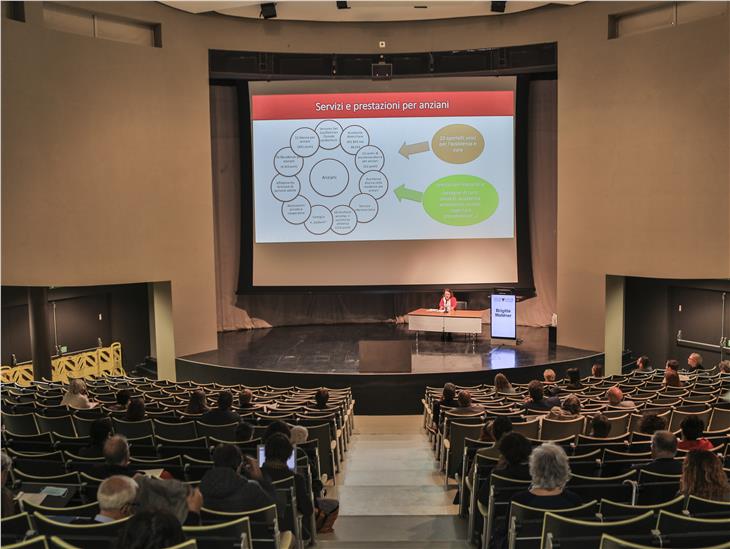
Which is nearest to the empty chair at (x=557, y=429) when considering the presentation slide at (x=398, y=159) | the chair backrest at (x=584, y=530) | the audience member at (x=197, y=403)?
the chair backrest at (x=584, y=530)

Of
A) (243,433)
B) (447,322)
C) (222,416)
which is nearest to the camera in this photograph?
(243,433)

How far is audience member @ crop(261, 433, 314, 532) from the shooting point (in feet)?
16.0

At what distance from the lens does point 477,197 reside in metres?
15.4

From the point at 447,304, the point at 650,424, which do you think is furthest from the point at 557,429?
the point at 447,304

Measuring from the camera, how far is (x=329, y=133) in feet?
50.6

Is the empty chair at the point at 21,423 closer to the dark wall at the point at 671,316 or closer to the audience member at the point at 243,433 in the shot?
the audience member at the point at 243,433

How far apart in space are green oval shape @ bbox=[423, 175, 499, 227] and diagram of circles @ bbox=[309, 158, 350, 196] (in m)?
1.79

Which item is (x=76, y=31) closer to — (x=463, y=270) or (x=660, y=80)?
(x=463, y=270)

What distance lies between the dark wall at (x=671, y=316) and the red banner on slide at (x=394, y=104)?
4.91 m

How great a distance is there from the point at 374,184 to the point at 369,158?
0.56 metres

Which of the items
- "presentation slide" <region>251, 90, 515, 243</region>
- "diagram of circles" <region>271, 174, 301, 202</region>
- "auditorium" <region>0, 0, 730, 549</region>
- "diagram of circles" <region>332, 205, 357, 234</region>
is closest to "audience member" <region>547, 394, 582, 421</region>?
"auditorium" <region>0, 0, 730, 549</region>

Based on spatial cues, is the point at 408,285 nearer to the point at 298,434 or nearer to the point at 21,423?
the point at 21,423

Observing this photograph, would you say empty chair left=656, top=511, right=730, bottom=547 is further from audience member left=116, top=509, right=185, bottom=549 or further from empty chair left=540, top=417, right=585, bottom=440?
empty chair left=540, top=417, right=585, bottom=440

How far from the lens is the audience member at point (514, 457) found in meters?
4.75
